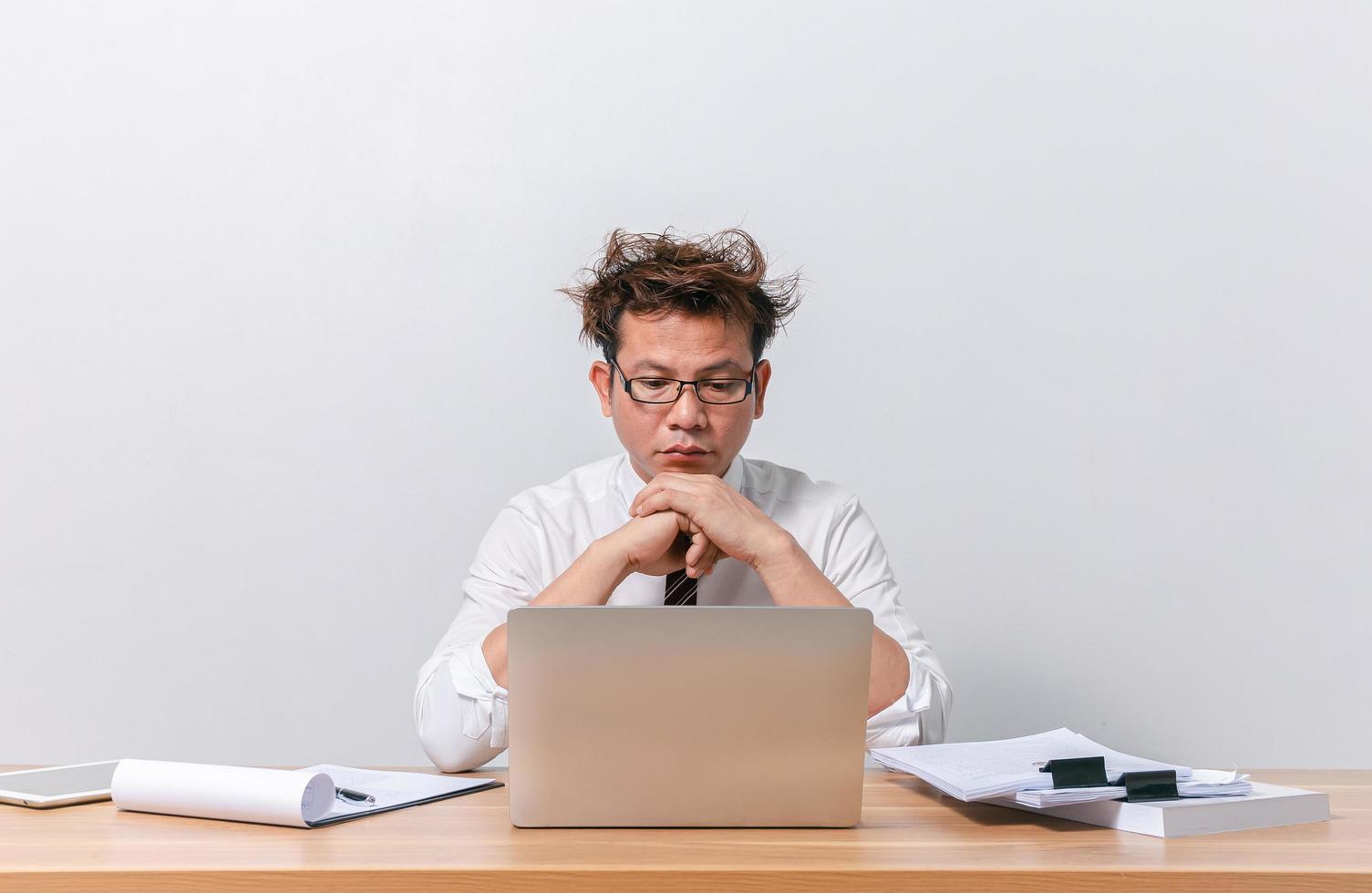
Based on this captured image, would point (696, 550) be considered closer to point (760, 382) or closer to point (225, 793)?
point (760, 382)

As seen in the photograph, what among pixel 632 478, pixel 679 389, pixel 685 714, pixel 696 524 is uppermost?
pixel 679 389

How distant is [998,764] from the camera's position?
1.23 meters

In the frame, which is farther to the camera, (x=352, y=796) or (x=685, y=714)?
(x=352, y=796)

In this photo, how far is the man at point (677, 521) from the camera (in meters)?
1.66

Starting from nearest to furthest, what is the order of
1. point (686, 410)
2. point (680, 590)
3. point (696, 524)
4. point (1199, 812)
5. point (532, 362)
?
point (1199, 812) → point (696, 524) → point (686, 410) → point (680, 590) → point (532, 362)

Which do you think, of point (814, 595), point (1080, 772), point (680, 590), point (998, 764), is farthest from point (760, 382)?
point (1080, 772)

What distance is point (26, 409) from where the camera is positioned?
2.86 metres

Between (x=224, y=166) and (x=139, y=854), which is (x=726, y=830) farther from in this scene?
→ (x=224, y=166)

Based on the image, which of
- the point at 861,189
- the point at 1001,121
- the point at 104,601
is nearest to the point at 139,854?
the point at 104,601

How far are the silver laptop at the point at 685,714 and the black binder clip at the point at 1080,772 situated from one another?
0.63 ft

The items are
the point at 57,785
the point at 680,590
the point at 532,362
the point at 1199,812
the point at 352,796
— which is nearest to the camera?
the point at 1199,812

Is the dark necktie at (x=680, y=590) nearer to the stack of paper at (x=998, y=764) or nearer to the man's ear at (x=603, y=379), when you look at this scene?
the man's ear at (x=603, y=379)

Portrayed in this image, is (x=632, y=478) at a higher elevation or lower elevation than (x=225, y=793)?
higher

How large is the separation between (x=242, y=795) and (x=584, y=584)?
62cm
